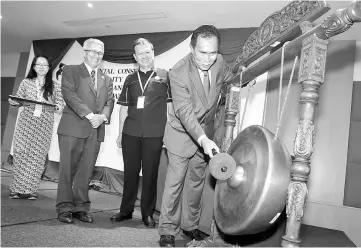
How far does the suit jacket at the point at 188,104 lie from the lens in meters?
1.66

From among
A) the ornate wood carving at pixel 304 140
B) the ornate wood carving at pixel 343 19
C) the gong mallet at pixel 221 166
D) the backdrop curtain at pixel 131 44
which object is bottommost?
the gong mallet at pixel 221 166

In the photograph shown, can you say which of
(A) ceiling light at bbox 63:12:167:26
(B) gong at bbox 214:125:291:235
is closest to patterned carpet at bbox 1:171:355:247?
(B) gong at bbox 214:125:291:235

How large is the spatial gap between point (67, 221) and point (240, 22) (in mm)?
3403

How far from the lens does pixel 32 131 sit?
2.94m

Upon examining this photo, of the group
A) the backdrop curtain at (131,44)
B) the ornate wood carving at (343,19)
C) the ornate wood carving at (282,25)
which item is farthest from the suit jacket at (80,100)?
the backdrop curtain at (131,44)

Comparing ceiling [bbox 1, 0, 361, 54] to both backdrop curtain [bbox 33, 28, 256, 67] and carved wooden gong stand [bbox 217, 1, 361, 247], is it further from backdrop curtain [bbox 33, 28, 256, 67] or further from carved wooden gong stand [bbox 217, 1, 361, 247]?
carved wooden gong stand [bbox 217, 1, 361, 247]

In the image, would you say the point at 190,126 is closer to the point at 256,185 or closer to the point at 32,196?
the point at 256,185

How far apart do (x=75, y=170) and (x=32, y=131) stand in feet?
3.13

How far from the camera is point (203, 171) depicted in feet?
6.20

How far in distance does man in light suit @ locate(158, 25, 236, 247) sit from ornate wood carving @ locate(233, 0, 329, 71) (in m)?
0.19

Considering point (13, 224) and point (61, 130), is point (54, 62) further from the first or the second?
point (13, 224)

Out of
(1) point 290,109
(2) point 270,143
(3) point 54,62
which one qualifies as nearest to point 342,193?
(1) point 290,109

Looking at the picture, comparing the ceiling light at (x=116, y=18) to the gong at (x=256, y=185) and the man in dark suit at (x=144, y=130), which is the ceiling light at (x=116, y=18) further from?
the gong at (x=256, y=185)

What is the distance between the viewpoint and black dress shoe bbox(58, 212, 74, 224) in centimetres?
211
